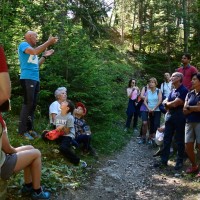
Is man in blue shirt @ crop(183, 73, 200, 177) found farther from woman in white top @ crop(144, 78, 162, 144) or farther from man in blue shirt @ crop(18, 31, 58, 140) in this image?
man in blue shirt @ crop(18, 31, 58, 140)

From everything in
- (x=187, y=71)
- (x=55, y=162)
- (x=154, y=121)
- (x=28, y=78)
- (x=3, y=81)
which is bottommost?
(x=55, y=162)

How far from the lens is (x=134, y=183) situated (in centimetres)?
645

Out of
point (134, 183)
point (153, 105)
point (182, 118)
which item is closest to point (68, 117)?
point (134, 183)

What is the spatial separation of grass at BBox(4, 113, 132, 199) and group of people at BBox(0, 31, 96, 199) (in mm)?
186

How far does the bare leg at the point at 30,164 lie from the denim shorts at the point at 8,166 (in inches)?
2.5

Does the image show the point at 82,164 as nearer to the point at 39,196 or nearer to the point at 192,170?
the point at 39,196

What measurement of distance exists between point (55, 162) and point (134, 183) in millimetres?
1722

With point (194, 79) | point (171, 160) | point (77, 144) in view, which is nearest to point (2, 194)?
point (77, 144)

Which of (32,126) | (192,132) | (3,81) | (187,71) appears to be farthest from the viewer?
(187,71)

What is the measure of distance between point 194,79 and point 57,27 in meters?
4.94

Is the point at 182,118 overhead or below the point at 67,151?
overhead

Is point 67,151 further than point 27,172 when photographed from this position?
Yes

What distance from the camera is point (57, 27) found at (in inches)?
383

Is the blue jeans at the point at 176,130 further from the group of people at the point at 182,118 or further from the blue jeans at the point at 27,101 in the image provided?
the blue jeans at the point at 27,101
